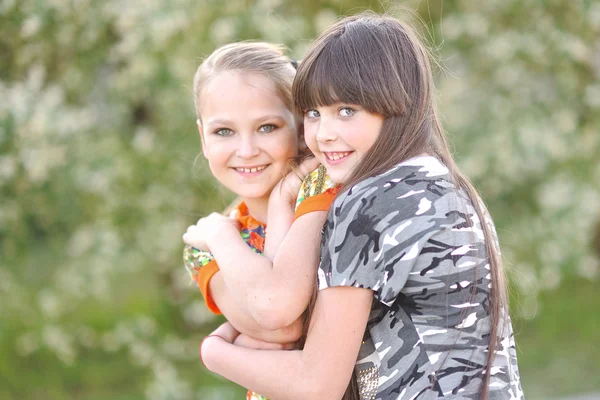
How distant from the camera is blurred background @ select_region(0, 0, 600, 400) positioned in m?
4.58

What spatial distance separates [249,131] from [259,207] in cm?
27

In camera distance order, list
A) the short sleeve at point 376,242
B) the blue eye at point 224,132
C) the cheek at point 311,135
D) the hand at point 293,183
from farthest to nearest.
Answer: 1. the blue eye at point 224,132
2. the hand at point 293,183
3. the cheek at point 311,135
4. the short sleeve at point 376,242

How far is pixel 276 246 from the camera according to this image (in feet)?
6.97

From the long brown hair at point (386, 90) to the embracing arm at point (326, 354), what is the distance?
279 millimetres

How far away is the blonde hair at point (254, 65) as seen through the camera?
2.31 metres

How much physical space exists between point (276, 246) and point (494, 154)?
11.2 ft

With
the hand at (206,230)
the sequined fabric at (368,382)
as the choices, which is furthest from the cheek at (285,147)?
the sequined fabric at (368,382)

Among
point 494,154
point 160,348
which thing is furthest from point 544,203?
point 160,348

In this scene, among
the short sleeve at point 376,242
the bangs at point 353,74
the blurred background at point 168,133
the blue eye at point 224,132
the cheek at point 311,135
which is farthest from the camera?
the blurred background at point 168,133

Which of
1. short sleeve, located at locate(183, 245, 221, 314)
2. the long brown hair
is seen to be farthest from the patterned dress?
the long brown hair

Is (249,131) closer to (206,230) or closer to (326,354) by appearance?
(206,230)

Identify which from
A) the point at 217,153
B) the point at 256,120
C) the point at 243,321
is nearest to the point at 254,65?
the point at 256,120

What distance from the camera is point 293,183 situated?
7.35 ft

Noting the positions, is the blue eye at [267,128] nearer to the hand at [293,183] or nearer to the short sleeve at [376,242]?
the hand at [293,183]
